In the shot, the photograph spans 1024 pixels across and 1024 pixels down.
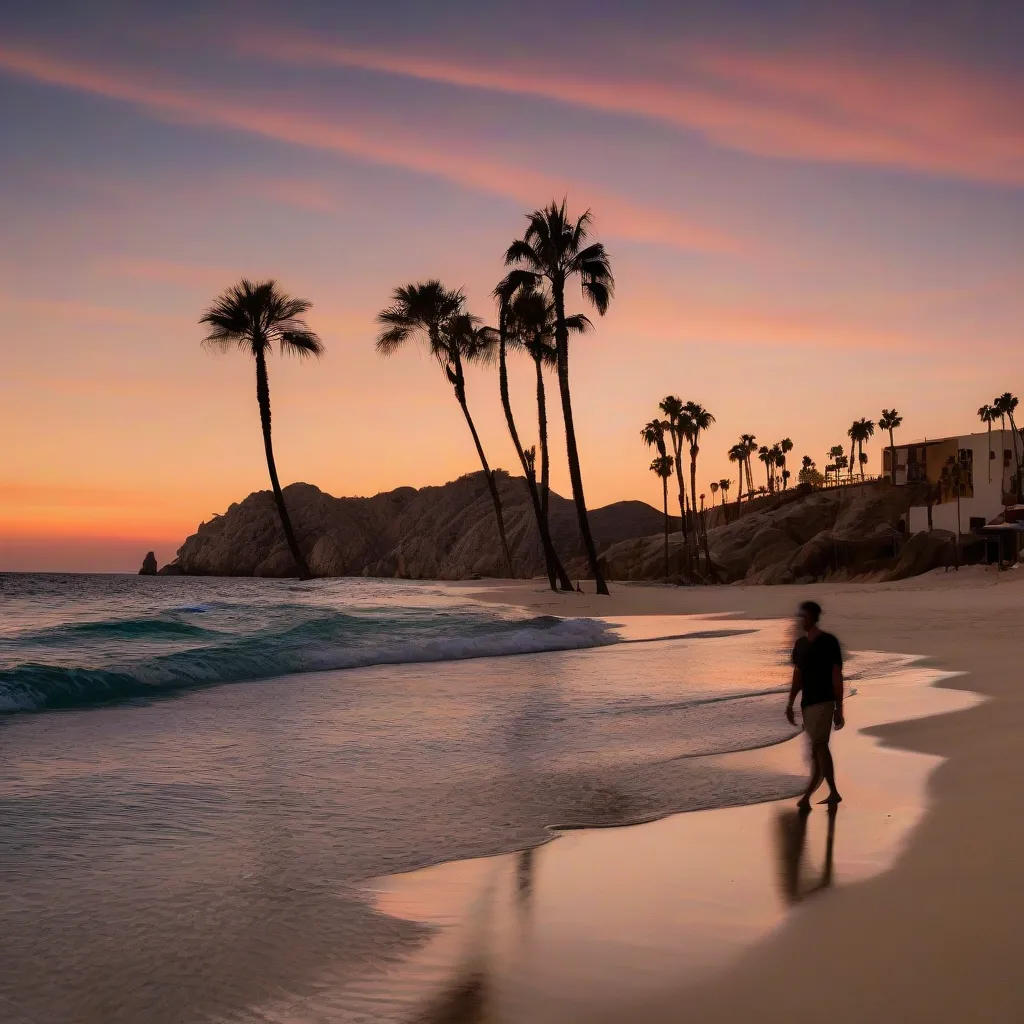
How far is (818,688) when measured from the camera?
7.53m

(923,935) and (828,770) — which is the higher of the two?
(828,770)

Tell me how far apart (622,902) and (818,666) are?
3.09m

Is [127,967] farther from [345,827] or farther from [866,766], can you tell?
[866,766]

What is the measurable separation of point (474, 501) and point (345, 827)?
15771cm

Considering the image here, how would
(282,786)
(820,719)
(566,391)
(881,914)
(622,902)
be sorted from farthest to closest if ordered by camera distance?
(566,391), (282,786), (820,719), (622,902), (881,914)

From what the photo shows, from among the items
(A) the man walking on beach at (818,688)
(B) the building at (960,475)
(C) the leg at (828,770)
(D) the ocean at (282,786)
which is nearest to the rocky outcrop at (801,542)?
(B) the building at (960,475)

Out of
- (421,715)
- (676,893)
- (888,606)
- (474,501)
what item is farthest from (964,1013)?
(474,501)

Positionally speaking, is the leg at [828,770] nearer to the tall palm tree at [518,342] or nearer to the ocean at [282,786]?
the ocean at [282,786]

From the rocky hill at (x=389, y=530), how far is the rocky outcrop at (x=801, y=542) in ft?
139

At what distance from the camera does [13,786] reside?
8414mm

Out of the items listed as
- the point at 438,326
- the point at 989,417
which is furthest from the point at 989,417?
the point at 438,326

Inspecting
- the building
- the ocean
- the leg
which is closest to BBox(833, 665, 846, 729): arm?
the leg

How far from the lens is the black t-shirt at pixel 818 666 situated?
751cm

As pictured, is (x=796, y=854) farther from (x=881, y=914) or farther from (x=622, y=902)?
(x=622, y=902)
